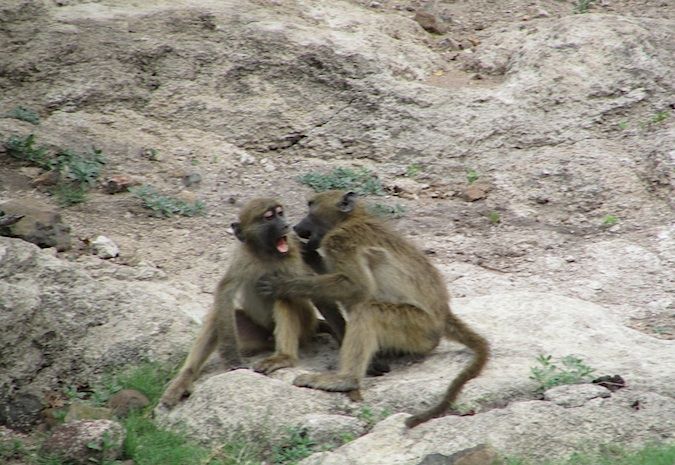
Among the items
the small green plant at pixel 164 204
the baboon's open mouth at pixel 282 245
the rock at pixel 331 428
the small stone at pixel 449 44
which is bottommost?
the small green plant at pixel 164 204

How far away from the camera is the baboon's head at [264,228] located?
8.92 metres

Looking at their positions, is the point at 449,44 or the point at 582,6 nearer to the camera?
the point at 449,44

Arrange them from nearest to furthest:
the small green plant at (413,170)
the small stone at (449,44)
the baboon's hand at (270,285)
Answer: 1. the baboon's hand at (270,285)
2. the small green plant at (413,170)
3. the small stone at (449,44)

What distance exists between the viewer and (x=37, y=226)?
10297mm

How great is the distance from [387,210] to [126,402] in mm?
4009

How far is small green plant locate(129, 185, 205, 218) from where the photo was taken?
A: 11.6 m

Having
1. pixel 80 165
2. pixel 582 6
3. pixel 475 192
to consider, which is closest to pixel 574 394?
pixel 475 192

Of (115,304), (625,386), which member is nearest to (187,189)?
(115,304)

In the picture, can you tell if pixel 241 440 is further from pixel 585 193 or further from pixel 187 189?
pixel 585 193

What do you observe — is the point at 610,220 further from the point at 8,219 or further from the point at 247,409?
the point at 8,219

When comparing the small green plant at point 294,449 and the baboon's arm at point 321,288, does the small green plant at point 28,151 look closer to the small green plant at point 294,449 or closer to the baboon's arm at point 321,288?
the baboon's arm at point 321,288

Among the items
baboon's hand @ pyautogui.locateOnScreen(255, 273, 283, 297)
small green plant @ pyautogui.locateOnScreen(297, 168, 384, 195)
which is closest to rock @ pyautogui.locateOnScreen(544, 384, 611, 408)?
baboon's hand @ pyautogui.locateOnScreen(255, 273, 283, 297)

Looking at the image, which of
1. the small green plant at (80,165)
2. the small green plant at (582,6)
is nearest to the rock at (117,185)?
the small green plant at (80,165)

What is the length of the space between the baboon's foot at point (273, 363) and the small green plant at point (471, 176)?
164 inches
